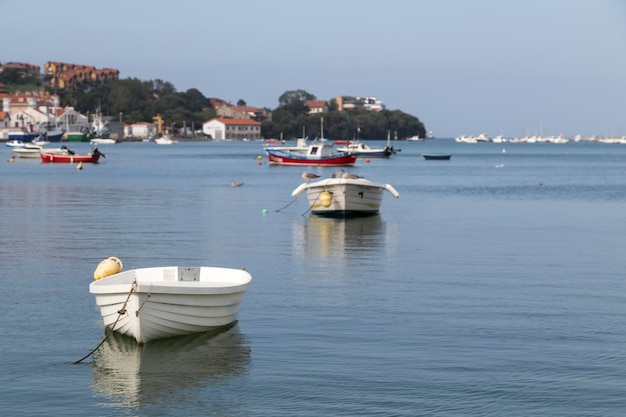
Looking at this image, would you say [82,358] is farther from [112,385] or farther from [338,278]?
[338,278]

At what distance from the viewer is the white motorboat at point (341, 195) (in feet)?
137

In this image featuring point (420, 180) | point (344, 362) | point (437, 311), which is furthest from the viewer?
point (420, 180)

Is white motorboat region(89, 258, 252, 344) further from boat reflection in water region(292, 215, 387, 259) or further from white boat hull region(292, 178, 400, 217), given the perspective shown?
white boat hull region(292, 178, 400, 217)

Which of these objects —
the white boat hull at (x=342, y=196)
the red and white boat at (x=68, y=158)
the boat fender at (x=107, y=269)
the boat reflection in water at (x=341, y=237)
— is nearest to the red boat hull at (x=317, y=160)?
the red and white boat at (x=68, y=158)

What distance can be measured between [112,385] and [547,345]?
24.2 ft

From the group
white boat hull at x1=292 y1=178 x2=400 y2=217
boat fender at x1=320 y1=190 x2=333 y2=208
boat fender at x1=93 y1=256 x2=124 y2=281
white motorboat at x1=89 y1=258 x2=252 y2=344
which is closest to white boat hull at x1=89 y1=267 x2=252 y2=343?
white motorboat at x1=89 y1=258 x2=252 y2=344

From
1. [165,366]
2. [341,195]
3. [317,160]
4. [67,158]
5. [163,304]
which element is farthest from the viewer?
[67,158]

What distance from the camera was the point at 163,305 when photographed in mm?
16969

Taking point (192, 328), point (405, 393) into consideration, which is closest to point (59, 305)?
point (192, 328)

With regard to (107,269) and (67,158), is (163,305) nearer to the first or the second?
(107,269)

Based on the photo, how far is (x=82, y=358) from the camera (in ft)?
54.3

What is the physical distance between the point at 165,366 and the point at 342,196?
25921 millimetres

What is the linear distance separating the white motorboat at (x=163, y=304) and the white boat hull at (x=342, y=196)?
22963mm

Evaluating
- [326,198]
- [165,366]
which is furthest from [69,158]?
[165,366]
